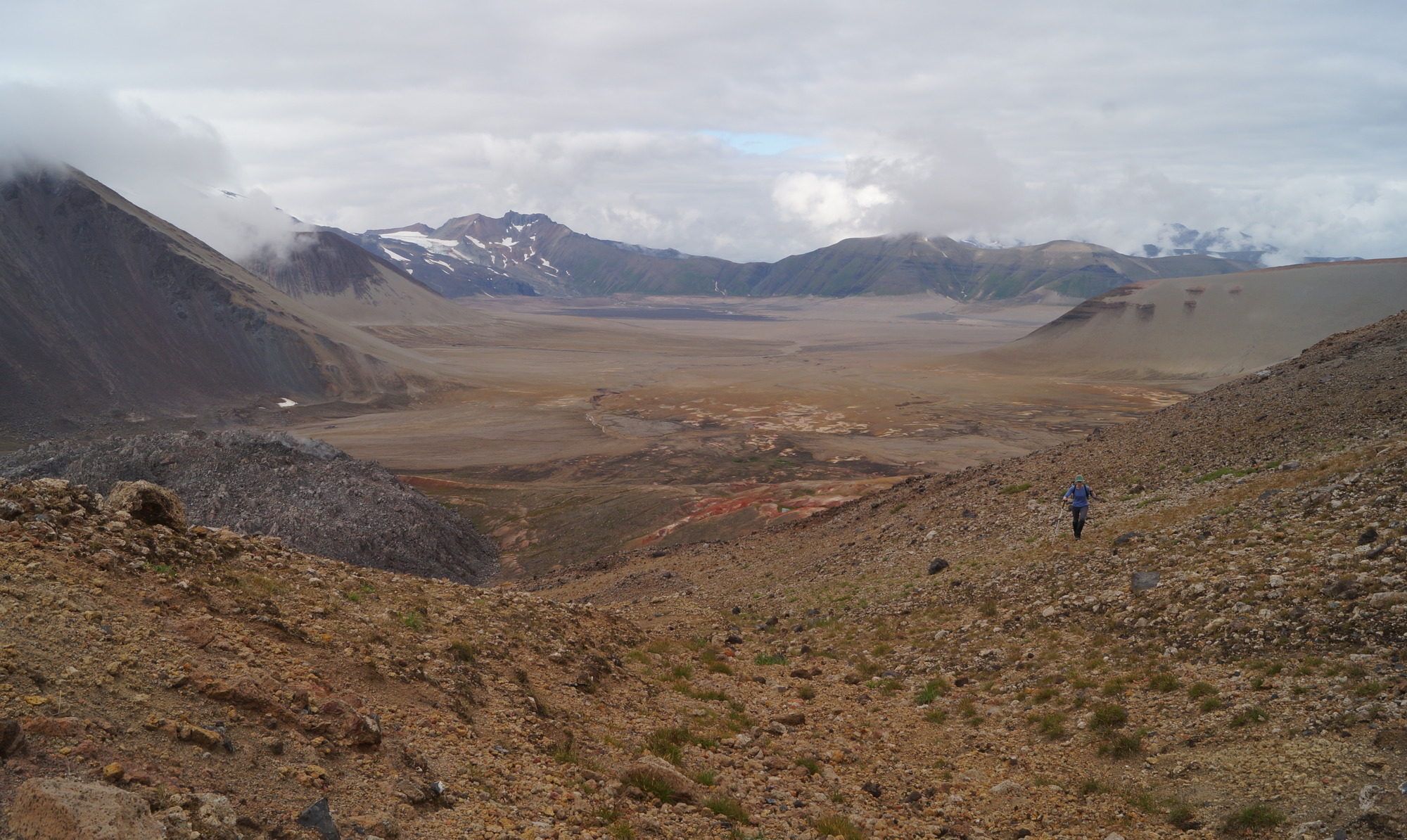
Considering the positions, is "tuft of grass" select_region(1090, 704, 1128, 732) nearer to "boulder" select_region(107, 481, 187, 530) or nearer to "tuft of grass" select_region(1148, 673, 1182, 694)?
"tuft of grass" select_region(1148, 673, 1182, 694)

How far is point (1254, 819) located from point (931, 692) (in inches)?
180

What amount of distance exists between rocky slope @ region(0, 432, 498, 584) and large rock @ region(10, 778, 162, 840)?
25306mm

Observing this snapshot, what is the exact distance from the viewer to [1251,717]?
25.4 feet

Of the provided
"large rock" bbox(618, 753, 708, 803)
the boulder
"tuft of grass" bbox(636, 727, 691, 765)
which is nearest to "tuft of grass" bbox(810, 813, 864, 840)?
"large rock" bbox(618, 753, 708, 803)

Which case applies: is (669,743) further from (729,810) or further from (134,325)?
(134,325)

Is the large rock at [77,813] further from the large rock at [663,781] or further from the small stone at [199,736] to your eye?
the large rock at [663,781]

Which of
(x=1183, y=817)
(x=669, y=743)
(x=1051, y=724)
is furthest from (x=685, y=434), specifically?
(x=1183, y=817)

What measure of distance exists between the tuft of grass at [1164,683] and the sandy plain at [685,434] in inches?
918

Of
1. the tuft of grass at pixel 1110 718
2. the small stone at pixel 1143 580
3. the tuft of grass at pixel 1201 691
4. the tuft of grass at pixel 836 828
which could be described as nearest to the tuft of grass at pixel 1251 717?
the tuft of grass at pixel 1201 691

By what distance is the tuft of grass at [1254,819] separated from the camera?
6293mm

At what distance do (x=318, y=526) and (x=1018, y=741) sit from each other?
27501 millimetres

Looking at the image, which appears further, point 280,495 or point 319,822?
point 280,495

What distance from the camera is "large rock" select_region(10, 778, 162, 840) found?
13.5 ft

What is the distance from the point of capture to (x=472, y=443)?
69.9m
